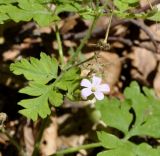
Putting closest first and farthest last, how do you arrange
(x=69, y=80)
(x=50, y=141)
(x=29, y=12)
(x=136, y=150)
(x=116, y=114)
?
(x=69, y=80)
(x=29, y=12)
(x=136, y=150)
(x=116, y=114)
(x=50, y=141)

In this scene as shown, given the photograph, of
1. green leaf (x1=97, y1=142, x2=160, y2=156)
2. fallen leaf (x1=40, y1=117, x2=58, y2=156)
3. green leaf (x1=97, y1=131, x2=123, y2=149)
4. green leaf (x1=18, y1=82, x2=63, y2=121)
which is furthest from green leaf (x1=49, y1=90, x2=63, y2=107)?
fallen leaf (x1=40, y1=117, x2=58, y2=156)

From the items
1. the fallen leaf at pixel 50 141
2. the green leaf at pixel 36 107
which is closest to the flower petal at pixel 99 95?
the green leaf at pixel 36 107

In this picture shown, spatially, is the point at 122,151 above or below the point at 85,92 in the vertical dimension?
below

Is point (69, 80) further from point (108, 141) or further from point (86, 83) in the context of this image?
point (108, 141)

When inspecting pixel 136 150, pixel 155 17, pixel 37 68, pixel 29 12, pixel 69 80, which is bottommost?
pixel 136 150

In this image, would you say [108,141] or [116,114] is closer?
[108,141]

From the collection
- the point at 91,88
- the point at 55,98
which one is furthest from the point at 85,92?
the point at 55,98

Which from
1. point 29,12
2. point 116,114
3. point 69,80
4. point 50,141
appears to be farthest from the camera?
point 50,141

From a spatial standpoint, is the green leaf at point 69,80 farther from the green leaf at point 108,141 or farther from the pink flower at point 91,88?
the green leaf at point 108,141
